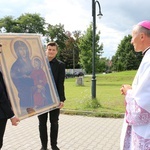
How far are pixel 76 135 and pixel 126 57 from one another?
66.3 m

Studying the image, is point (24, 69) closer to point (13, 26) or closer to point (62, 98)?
point (62, 98)

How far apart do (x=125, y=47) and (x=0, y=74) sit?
7316cm

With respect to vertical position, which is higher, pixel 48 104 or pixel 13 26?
pixel 13 26

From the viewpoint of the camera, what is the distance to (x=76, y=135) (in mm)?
6781

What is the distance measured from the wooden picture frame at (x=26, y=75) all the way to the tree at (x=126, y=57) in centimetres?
6353

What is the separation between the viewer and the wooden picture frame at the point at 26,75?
3.84m

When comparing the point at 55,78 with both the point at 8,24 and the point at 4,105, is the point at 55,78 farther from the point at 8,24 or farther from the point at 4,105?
the point at 8,24

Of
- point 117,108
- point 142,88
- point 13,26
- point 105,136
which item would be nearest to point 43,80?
point 142,88

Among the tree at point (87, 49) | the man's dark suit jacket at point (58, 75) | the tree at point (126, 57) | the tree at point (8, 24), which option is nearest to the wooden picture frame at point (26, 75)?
the man's dark suit jacket at point (58, 75)

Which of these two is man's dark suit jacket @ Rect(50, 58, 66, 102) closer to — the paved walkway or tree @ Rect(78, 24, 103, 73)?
the paved walkway

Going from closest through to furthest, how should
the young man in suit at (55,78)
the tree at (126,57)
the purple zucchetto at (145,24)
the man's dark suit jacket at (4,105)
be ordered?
the purple zucchetto at (145,24)
the man's dark suit jacket at (4,105)
the young man in suit at (55,78)
the tree at (126,57)

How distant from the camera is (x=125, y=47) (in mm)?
75188

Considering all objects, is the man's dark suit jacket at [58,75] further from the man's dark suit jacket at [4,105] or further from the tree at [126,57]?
the tree at [126,57]

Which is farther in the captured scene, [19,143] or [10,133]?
[10,133]
